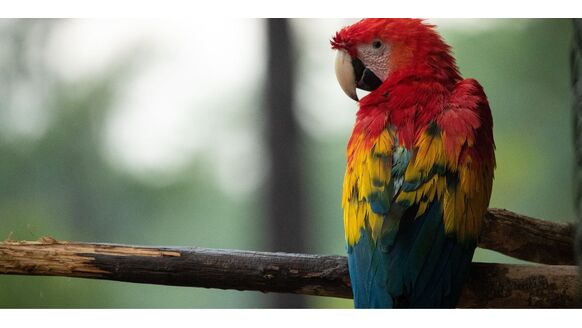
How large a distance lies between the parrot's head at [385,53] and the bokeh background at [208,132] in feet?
0.23

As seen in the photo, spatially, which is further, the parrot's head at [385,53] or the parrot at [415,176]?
the parrot's head at [385,53]

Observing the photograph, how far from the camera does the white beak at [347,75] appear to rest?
2326 millimetres

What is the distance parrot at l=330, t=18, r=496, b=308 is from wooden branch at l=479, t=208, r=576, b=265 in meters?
Result: 0.21

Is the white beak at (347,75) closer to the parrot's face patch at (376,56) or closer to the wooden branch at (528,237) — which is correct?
the parrot's face patch at (376,56)

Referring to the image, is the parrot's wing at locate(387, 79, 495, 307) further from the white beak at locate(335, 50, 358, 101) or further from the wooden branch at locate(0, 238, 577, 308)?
the white beak at locate(335, 50, 358, 101)

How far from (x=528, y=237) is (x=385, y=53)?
2.47 feet

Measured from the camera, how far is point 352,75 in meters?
2.33

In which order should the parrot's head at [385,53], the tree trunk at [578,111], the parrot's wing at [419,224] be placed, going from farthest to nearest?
the parrot's head at [385,53]
the tree trunk at [578,111]
the parrot's wing at [419,224]

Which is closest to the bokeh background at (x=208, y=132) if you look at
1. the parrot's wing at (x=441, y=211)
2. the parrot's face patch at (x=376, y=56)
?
the parrot's face patch at (x=376, y=56)

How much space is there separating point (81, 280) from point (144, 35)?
2.72 feet

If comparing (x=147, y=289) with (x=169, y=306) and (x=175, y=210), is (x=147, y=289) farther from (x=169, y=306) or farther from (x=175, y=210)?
(x=175, y=210)


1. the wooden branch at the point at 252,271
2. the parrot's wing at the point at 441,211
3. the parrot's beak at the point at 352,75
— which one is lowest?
the wooden branch at the point at 252,271

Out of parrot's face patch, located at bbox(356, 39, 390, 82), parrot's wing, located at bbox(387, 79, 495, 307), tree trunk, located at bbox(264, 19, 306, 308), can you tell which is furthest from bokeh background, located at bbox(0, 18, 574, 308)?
parrot's wing, located at bbox(387, 79, 495, 307)
